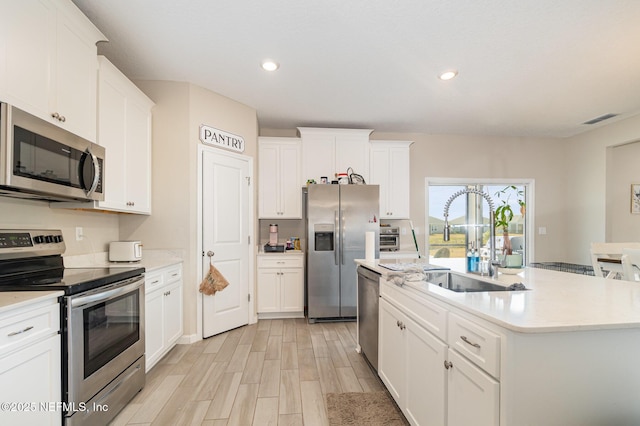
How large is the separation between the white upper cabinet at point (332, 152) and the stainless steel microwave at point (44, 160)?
2.53m

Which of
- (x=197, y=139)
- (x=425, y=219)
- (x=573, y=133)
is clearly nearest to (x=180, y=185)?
(x=197, y=139)

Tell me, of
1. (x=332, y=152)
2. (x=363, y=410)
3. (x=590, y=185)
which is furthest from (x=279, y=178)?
(x=590, y=185)

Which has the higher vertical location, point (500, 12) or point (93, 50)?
point (500, 12)

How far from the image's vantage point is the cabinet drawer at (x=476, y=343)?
1044 millimetres

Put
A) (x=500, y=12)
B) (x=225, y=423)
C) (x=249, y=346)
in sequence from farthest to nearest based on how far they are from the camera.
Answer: (x=249, y=346), (x=500, y=12), (x=225, y=423)

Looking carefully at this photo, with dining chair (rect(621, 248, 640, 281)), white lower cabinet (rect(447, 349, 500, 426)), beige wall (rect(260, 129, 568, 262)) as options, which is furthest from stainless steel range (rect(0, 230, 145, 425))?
beige wall (rect(260, 129, 568, 262))

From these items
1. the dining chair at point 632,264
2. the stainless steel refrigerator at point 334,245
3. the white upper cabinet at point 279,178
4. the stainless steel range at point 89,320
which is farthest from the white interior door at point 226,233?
the dining chair at point 632,264

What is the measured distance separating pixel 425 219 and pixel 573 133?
9.10ft

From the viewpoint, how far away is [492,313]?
1073 millimetres

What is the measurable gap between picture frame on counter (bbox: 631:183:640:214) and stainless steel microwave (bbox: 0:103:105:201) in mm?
6436

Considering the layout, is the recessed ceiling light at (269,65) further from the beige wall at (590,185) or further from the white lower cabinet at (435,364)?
the beige wall at (590,185)

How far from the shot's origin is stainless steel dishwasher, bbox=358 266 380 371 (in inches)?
94.0

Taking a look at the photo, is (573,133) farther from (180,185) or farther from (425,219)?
(180,185)

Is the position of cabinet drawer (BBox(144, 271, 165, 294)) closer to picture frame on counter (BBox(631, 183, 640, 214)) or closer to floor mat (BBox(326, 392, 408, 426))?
floor mat (BBox(326, 392, 408, 426))
